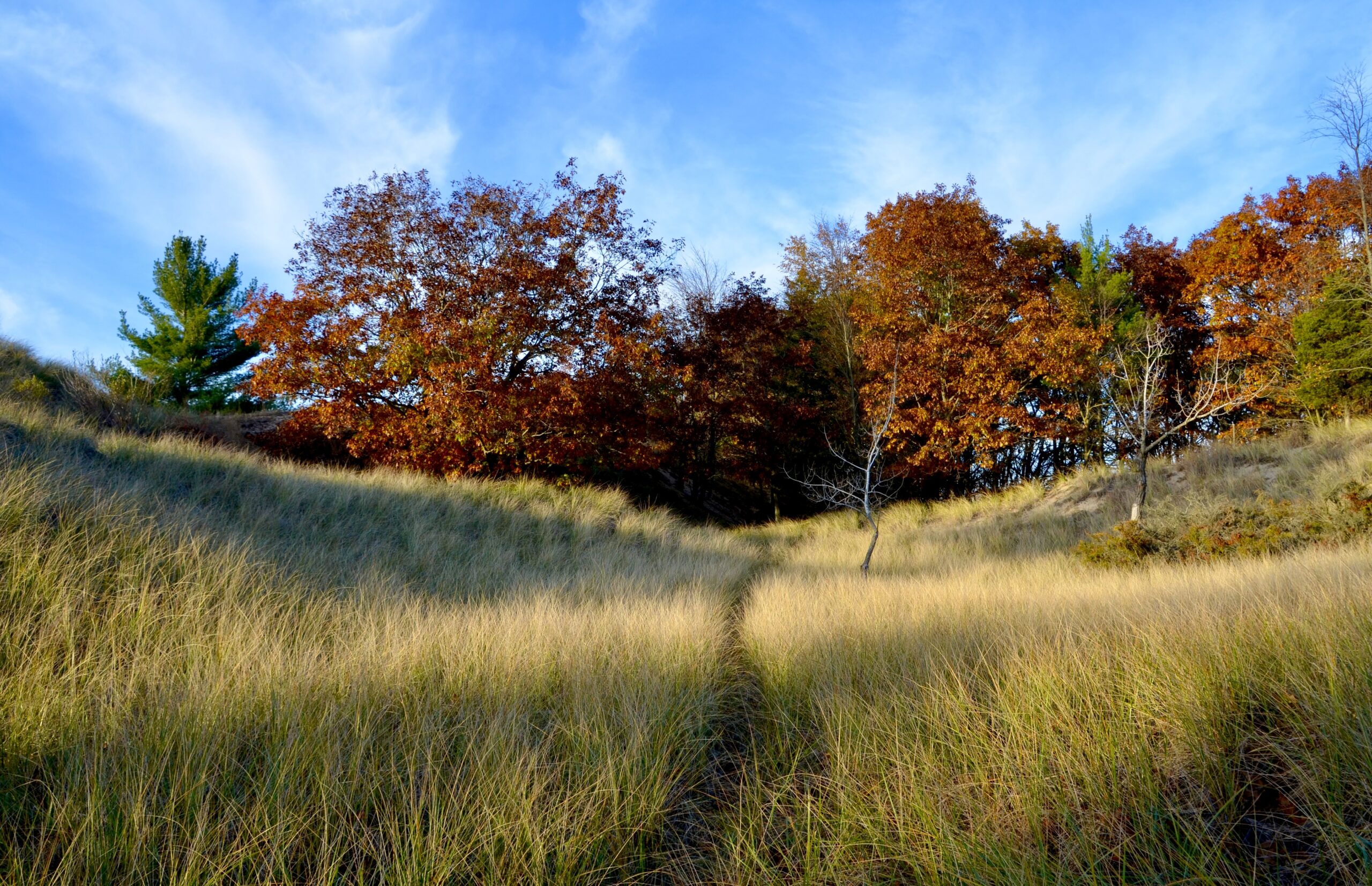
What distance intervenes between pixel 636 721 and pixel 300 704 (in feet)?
5.12

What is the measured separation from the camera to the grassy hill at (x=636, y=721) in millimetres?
2117

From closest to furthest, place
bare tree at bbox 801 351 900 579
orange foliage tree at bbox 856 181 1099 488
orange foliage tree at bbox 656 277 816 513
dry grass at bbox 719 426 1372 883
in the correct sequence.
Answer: dry grass at bbox 719 426 1372 883
bare tree at bbox 801 351 900 579
orange foliage tree at bbox 856 181 1099 488
orange foliage tree at bbox 656 277 816 513

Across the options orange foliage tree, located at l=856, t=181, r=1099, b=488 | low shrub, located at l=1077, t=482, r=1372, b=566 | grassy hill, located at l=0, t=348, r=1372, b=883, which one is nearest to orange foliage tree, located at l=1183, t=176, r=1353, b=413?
orange foliage tree, located at l=856, t=181, r=1099, b=488

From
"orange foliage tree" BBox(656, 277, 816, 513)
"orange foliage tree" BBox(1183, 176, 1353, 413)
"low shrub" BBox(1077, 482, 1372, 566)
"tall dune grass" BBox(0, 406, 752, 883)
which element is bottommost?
"tall dune grass" BBox(0, 406, 752, 883)

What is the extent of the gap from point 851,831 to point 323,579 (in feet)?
16.3

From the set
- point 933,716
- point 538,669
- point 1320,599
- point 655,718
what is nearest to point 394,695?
point 538,669

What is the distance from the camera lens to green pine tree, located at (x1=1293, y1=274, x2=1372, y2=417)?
14.8 m

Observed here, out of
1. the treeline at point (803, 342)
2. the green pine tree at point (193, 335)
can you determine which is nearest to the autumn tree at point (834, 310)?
the treeline at point (803, 342)

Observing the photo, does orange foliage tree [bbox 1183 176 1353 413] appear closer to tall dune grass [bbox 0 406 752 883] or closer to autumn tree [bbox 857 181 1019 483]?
autumn tree [bbox 857 181 1019 483]

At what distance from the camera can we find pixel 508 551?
8664 mm

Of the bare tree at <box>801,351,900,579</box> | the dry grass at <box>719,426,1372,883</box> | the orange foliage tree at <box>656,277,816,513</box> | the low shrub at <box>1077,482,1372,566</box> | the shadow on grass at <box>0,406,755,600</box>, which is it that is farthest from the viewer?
the orange foliage tree at <box>656,277,816,513</box>

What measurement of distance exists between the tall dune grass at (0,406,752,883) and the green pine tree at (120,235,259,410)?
19610 millimetres

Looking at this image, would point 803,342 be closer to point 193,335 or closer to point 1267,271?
point 1267,271

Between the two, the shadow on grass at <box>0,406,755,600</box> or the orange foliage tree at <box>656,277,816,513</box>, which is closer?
the shadow on grass at <box>0,406,755,600</box>
